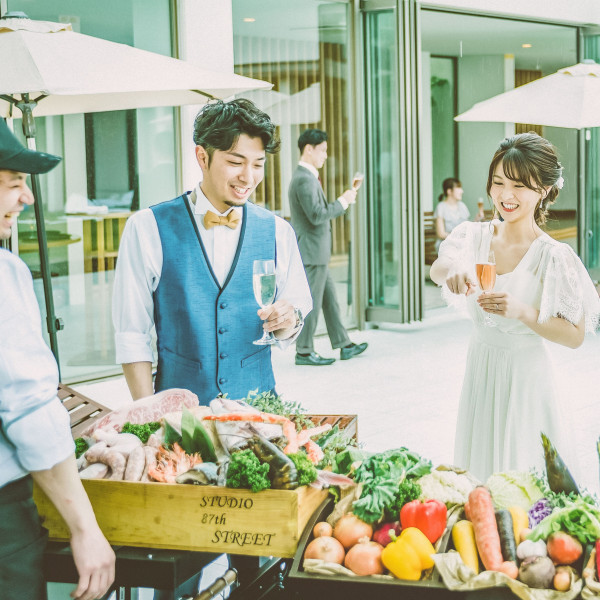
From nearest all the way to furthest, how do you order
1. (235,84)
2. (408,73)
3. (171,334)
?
(171,334), (235,84), (408,73)

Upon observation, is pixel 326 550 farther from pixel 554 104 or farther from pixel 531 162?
pixel 554 104

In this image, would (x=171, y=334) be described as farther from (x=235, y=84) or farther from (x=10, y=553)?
(x=235, y=84)

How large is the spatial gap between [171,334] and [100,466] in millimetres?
783

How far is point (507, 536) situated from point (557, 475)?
235 millimetres

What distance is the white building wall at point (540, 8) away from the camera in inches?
407

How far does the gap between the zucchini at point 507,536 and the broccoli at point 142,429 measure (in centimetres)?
95

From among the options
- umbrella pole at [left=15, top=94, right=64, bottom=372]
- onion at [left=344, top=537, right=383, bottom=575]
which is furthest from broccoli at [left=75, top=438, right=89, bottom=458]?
umbrella pole at [left=15, top=94, right=64, bottom=372]

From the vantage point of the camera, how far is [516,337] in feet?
11.1

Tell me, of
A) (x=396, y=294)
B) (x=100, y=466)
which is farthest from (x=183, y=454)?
(x=396, y=294)

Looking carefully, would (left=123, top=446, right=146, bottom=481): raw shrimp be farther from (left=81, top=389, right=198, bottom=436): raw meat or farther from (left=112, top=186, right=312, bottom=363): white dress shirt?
(left=112, top=186, right=312, bottom=363): white dress shirt

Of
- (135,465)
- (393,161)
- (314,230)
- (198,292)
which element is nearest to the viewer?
(135,465)

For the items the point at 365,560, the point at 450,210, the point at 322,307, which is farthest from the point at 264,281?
the point at 450,210

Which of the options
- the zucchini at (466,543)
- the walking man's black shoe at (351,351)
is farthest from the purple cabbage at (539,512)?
the walking man's black shoe at (351,351)

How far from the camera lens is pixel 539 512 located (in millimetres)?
2057
